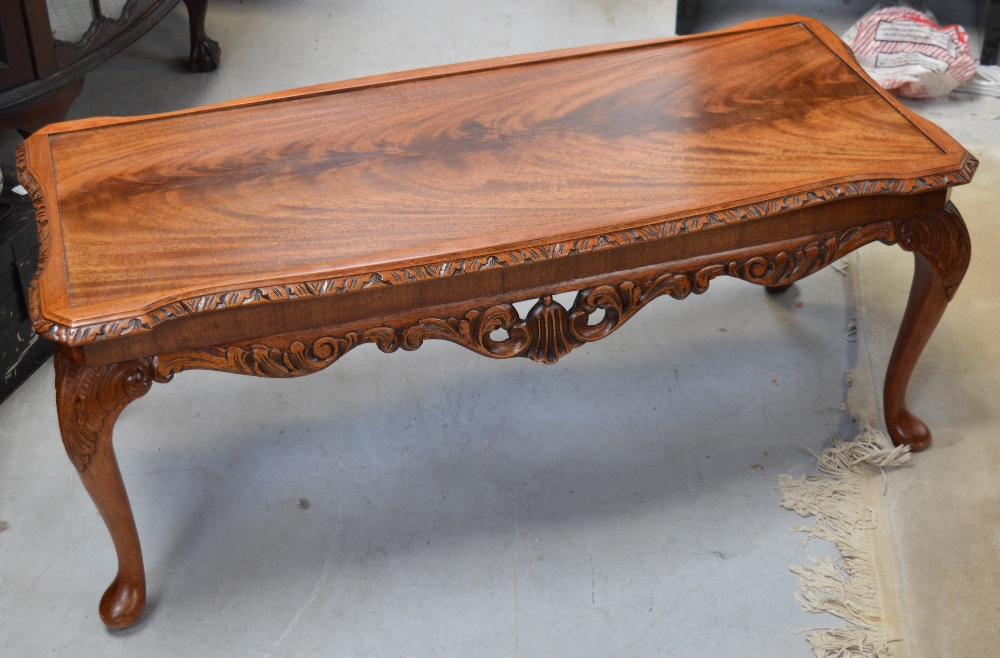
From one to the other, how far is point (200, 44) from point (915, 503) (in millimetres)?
2418

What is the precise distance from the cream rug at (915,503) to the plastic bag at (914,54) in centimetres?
79

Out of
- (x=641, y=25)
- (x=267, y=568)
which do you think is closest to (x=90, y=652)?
(x=267, y=568)

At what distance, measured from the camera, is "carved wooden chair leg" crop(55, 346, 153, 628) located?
1.56m

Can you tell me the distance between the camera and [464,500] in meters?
2.01

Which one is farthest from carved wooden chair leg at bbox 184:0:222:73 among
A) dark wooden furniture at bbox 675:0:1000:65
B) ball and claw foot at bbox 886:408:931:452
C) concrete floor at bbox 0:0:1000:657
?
ball and claw foot at bbox 886:408:931:452

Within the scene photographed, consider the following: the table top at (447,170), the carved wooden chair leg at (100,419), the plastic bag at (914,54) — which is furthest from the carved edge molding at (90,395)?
the plastic bag at (914,54)

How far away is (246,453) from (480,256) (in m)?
0.79

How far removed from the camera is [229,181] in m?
1.78

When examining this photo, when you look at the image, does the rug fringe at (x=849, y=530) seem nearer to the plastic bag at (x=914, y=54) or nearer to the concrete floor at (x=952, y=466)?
the concrete floor at (x=952, y=466)

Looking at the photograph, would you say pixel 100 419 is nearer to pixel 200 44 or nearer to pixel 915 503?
pixel 915 503

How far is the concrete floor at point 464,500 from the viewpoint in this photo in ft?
5.89

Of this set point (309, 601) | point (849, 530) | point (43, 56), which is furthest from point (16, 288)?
point (849, 530)

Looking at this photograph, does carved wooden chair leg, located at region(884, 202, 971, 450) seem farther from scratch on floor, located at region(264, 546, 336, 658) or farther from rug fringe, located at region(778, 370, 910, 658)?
scratch on floor, located at region(264, 546, 336, 658)

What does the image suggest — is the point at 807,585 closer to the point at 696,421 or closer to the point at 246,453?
the point at 696,421
